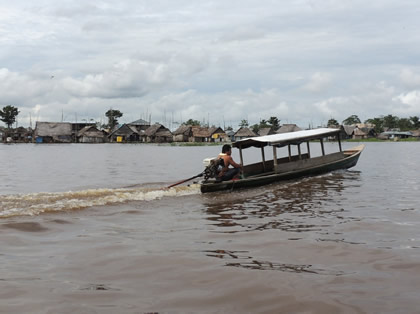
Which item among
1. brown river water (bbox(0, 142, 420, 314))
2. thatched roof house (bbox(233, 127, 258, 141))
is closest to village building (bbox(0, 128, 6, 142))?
thatched roof house (bbox(233, 127, 258, 141))

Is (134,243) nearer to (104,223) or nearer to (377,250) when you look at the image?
(104,223)

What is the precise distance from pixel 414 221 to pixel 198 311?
5.48 m

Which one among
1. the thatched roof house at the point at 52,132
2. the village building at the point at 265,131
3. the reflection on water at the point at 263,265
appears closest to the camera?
the reflection on water at the point at 263,265

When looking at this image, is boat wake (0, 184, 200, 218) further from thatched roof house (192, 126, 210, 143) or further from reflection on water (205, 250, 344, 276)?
thatched roof house (192, 126, 210, 143)

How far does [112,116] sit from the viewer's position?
285 feet

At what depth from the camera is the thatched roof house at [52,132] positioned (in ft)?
235

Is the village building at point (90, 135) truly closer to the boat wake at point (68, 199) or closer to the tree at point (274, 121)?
the tree at point (274, 121)

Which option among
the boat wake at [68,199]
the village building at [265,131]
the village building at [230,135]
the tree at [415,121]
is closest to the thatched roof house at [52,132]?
the village building at [230,135]

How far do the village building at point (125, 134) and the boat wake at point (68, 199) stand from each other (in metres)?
66.9

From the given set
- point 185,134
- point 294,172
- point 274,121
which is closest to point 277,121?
point 274,121

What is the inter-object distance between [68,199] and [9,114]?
82570 mm

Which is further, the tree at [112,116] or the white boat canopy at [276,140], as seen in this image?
the tree at [112,116]

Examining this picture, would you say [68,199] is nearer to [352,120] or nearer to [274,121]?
[274,121]

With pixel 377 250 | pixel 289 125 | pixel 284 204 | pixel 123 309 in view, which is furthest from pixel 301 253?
pixel 289 125
